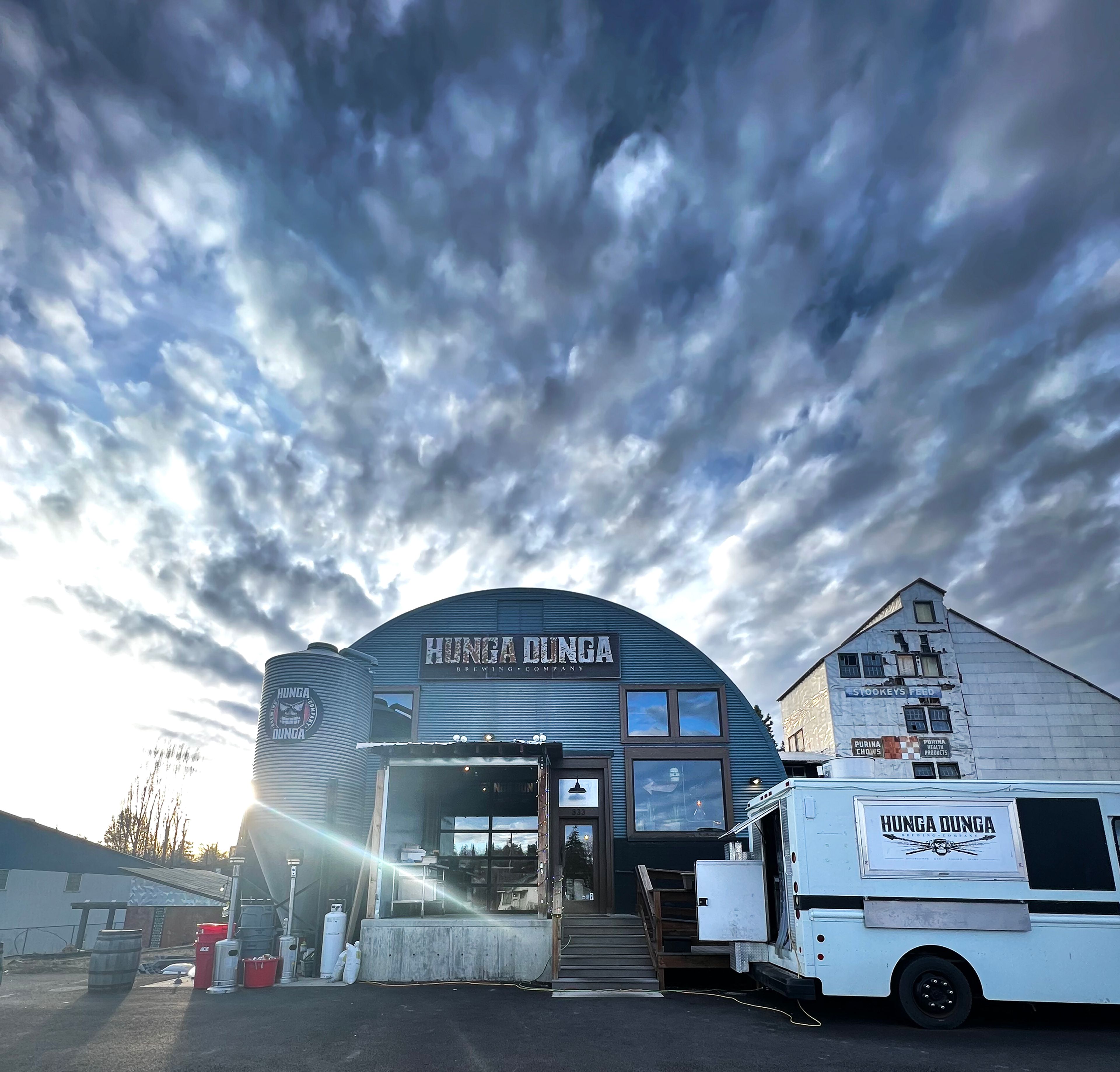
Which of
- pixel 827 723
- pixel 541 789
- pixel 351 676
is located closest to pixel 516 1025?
pixel 541 789

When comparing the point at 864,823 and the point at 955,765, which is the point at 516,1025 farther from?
the point at 955,765

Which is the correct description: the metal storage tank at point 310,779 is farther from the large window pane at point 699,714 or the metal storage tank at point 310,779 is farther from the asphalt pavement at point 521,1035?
the large window pane at point 699,714

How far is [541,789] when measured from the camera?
16984 millimetres

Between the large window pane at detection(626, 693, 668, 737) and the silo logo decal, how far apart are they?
308 inches

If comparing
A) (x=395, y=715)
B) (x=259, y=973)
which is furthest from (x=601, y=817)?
(x=259, y=973)

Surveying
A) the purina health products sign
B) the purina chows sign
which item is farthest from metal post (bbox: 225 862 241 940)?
the purina health products sign

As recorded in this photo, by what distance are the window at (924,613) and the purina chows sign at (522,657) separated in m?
23.8

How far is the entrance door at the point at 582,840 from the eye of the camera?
1861 cm

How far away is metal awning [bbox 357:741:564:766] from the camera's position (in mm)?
16625

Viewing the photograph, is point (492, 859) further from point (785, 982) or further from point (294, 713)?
point (785, 982)

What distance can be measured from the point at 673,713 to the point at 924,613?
23.7 m

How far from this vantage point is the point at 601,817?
760 inches

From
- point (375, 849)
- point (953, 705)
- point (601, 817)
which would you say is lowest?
point (375, 849)

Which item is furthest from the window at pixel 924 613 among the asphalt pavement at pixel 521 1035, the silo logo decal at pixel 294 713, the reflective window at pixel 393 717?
the silo logo decal at pixel 294 713
